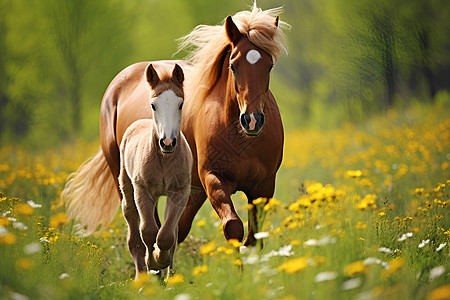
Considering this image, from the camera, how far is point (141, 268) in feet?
17.1

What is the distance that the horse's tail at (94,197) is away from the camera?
689cm

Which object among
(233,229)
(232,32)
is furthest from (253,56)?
(233,229)

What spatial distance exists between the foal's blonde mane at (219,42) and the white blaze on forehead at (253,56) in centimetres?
11

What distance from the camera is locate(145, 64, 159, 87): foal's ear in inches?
173

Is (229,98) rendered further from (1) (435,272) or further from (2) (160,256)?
(1) (435,272)

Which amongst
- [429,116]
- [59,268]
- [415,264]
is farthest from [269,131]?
[429,116]

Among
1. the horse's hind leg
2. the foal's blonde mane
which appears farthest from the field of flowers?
the foal's blonde mane

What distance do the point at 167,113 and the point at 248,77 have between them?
0.85 m

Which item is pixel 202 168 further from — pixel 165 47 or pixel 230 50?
pixel 165 47

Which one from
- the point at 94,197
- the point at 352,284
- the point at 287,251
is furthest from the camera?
the point at 94,197

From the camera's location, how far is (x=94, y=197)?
703 centimetres

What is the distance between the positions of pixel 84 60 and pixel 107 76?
4.25 ft

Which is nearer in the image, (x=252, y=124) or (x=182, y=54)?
(x=252, y=124)

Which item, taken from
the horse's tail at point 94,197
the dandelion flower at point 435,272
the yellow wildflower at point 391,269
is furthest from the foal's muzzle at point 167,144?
the horse's tail at point 94,197
